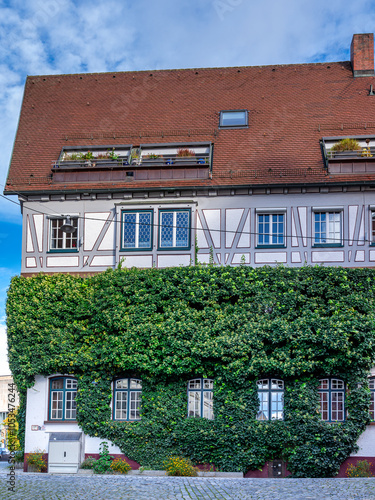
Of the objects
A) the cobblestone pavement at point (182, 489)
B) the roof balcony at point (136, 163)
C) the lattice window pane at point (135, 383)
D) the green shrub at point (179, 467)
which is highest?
the roof balcony at point (136, 163)

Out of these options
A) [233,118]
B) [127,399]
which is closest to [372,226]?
[233,118]

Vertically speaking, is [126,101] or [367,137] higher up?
[126,101]

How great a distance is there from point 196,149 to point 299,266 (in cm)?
617

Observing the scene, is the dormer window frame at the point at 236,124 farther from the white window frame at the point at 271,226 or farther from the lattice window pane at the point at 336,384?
the lattice window pane at the point at 336,384

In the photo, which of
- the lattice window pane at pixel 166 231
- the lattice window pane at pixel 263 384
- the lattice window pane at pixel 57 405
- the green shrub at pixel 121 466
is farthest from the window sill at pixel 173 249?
the green shrub at pixel 121 466

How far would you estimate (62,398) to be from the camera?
23906 mm

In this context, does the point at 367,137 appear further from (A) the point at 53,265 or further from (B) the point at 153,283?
(A) the point at 53,265

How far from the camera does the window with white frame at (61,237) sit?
25734 millimetres

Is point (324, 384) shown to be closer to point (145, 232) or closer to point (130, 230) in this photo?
point (145, 232)

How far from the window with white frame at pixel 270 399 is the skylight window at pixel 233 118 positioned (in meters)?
10.4

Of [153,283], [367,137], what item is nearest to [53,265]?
[153,283]

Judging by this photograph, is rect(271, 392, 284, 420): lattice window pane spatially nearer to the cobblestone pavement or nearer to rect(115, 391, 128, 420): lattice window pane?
the cobblestone pavement

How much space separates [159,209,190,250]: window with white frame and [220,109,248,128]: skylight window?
15.7 ft

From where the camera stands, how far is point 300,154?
26234 millimetres
